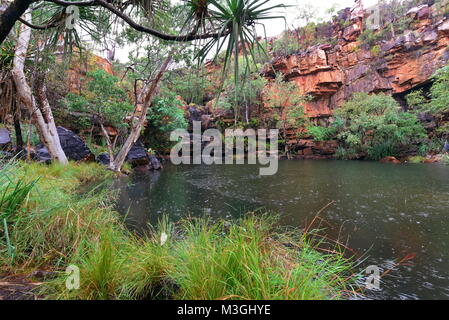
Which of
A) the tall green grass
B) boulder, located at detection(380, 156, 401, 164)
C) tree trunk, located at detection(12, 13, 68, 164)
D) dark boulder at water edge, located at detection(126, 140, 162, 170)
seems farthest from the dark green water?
boulder, located at detection(380, 156, 401, 164)

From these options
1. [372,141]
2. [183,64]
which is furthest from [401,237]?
[372,141]

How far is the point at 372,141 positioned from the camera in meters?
18.2

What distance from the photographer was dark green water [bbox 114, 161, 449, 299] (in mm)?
2676

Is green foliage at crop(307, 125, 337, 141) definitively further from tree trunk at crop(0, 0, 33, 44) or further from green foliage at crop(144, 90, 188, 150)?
tree trunk at crop(0, 0, 33, 44)

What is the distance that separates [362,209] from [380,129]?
14894 millimetres

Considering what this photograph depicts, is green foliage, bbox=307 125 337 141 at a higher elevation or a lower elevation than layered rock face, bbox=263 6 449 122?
lower

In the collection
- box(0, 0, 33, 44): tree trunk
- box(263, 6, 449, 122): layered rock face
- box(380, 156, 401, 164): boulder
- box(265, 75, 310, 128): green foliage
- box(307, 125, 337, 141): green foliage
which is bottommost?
box(380, 156, 401, 164): boulder

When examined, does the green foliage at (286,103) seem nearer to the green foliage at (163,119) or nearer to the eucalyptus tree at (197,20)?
the green foliage at (163,119)

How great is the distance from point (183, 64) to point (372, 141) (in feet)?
54.5

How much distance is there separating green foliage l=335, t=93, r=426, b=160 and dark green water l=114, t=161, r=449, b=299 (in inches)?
383

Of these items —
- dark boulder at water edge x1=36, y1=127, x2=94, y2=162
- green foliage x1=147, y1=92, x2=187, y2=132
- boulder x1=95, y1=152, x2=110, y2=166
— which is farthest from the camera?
green foliage x1=147, y1=92, x2=187, y2=132

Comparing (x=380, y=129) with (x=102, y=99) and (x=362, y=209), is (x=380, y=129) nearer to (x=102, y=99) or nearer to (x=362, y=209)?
(x=362, y=209)
